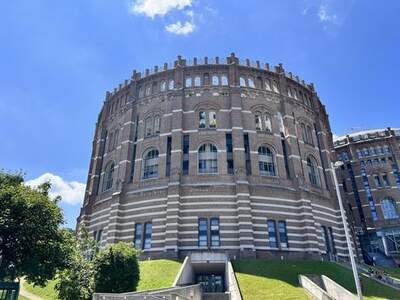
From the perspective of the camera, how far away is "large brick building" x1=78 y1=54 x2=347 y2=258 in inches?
1373

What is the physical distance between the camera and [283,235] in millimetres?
35875

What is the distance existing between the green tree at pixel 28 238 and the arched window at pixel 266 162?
2447 centimetres

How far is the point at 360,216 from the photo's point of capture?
60.4 m

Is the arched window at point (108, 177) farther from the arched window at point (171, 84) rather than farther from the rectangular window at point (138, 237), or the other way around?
the arched window at point (171, 84)

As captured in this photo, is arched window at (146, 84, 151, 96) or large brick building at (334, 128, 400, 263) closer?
arched window at (146, 84, 151, 96)

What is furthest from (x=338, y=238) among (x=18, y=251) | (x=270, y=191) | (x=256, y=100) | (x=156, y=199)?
(x=18, y=251)

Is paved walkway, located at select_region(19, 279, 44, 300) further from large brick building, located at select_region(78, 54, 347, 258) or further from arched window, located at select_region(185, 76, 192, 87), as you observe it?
arched window, located at select_region(185, 76, 192, 87)

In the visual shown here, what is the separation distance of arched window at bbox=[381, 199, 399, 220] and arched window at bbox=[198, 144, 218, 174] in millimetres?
37954

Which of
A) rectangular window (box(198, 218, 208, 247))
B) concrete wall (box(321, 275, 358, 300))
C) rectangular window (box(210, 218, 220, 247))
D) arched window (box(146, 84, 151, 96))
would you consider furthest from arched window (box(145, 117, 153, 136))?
concrete wall (box(321, 275, 358, 300))

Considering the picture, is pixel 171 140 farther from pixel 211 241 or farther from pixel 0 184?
pixel 0 184

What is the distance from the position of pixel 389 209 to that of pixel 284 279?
42.3 m

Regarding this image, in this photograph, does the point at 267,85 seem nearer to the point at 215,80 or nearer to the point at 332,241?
the point at 215,80

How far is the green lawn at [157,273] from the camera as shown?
25.4m

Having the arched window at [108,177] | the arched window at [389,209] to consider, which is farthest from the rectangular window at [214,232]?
the arched window at [389,209]
